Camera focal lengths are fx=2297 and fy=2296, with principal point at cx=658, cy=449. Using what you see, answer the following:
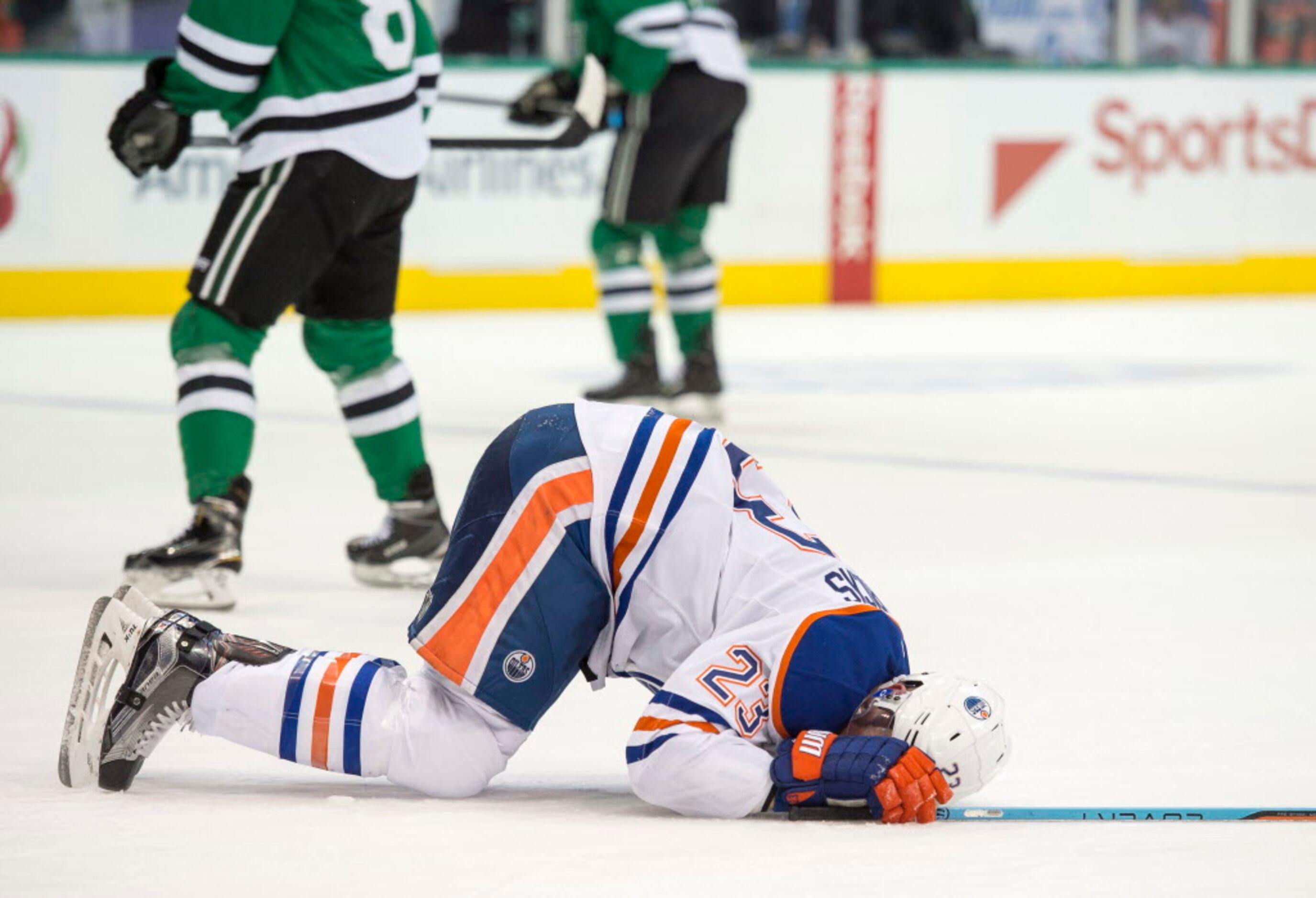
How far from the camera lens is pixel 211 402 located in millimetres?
3451

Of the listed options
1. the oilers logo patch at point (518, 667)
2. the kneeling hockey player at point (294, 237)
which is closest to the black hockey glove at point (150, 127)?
the kneeling hockey player at point (294, 237)

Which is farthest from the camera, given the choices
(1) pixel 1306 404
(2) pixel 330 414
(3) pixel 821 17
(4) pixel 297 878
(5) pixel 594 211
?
(3) pixel 821 17

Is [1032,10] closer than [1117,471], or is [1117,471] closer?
[1117,471]

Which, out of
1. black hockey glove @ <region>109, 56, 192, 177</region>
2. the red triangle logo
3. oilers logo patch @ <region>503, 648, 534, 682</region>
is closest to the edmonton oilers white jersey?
oilers logo patch @ <region>503, 648, 534, 682</region>

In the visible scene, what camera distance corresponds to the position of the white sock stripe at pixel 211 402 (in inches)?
136

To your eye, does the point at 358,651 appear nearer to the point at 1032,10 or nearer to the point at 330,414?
the point at 330,414

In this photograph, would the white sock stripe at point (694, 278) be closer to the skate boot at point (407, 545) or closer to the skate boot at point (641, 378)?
the skate boot at point (641, 378)

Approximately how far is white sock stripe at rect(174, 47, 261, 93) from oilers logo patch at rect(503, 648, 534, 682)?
1.46 m

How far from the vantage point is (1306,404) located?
6.45 metres

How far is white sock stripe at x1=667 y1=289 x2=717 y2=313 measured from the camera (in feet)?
20.5

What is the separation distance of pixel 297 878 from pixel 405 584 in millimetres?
1639

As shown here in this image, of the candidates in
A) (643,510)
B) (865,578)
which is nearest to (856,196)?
(865,578)

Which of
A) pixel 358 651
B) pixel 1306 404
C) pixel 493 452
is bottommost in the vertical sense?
pixel 1306 404

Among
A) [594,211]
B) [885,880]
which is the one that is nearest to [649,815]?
[885,880]
